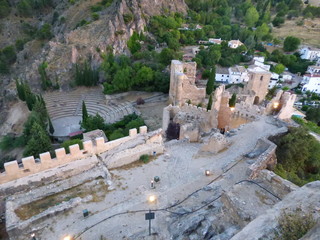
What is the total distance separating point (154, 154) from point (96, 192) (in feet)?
13.0

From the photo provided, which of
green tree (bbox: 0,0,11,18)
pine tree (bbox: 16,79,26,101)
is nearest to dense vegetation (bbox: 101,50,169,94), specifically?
pine tree (bbox: 16,79,26,101)

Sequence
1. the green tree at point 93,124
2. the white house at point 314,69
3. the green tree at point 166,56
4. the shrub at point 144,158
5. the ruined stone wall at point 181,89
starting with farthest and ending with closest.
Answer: the white house at point 314,69 < the green tree at point 166,56 < the ruined stone wall at point 181,89 < the green tree at point 93,124 < the shrub at point 144,158

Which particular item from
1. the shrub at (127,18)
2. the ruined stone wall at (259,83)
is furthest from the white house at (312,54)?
the ruined stone wall at (259,83)

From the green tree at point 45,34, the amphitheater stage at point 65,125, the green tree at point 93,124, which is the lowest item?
the amphitheater stage at point 65,125

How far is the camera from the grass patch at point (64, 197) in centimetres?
899

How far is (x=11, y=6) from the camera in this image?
60.6 meters

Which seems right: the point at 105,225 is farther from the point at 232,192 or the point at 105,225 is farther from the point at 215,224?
the point at 232,192

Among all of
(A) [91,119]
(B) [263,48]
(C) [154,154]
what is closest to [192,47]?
(B) [263,48]

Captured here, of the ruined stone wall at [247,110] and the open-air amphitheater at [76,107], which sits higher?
the ruined stone wall at [247,110]

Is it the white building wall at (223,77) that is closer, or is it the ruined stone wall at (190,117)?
the ruined stone wall at (190,117)

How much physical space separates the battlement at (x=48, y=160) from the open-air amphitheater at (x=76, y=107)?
1514cm

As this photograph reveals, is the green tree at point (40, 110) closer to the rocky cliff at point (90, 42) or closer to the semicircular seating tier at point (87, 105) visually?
the semicircular seating tier at point (87, 105)

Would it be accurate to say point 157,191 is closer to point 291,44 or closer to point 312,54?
point 312,54

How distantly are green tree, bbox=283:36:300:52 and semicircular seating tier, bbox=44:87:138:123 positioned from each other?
1632 inches
